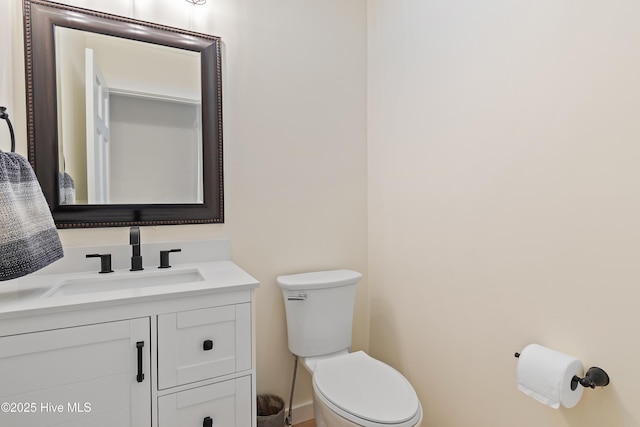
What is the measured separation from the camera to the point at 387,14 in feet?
6.34

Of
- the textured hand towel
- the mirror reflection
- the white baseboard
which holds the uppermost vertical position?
the mirror reflection

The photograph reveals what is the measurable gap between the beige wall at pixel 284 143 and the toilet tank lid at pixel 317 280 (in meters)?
0.10

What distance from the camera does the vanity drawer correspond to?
3.75ft

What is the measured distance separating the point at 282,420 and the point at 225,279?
0.91m

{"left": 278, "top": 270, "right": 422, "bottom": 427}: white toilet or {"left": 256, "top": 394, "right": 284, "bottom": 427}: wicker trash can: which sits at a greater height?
{"left": 278, "top": 270, "right": 422, "bottom": 427}: white toilet

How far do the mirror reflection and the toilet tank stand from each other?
2.12 feet

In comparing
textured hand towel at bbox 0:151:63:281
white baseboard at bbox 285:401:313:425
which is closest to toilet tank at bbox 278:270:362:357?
white baseboard at bbox 285:401:313:425

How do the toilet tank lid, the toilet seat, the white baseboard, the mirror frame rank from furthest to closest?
the white baseboard, the toilet tank lid, the mirror frame, the toilet seat

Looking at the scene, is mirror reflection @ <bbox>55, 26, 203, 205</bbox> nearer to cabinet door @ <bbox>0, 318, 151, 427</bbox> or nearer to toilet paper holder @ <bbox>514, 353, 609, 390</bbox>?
cabinet door @ <bbox>0, 318, 151, 427</bbox>

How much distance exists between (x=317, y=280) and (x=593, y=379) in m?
1.10

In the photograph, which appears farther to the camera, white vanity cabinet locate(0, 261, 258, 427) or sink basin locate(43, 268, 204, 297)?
sink basin locate(43, 268, 204, 297)

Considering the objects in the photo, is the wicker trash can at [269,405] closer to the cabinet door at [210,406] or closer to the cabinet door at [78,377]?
the cabinet door at [210,406]

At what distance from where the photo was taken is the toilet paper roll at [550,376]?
1059 mm

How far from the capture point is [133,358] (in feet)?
3.58
